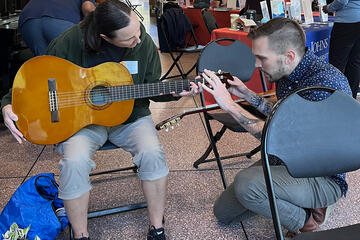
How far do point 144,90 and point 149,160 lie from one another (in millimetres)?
370

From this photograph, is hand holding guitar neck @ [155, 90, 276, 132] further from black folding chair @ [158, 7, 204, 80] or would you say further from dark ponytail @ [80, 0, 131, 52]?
black folding chair @ [158, 7, 204, 80]

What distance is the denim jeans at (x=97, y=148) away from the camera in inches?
62.9

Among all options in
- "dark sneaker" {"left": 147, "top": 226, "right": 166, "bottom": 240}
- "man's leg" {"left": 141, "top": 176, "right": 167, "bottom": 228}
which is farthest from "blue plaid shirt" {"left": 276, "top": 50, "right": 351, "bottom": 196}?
"dark sneaker" {"left": 147, "top": 226, "right": 166, "bottom": 240}

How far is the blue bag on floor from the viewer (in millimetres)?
1761

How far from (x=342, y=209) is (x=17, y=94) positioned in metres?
1.89

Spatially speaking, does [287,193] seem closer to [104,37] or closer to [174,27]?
[104,37]

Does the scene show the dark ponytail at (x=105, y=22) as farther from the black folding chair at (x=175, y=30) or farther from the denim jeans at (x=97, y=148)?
the black folding chair at (x=175, y=30)

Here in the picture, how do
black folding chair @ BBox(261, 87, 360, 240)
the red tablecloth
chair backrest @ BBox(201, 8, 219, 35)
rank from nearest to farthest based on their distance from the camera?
black folding chair @ BBox(261, 87, 360, 240) → chair backrest @ BBox(201, 8, 219, 35) → the red tablecloth

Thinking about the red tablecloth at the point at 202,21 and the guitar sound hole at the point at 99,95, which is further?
the red tablecloth at the point at 202,21

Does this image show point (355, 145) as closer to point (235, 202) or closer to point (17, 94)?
point (235, 202)

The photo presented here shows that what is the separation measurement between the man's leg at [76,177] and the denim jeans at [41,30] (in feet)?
4.08

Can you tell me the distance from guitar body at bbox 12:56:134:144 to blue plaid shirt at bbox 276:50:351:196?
0.80 metres

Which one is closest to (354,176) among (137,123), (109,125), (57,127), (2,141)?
(137,123)

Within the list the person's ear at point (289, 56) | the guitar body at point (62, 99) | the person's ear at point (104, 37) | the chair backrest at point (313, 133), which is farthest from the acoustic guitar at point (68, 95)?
the chair backrest at point (313, 133)
